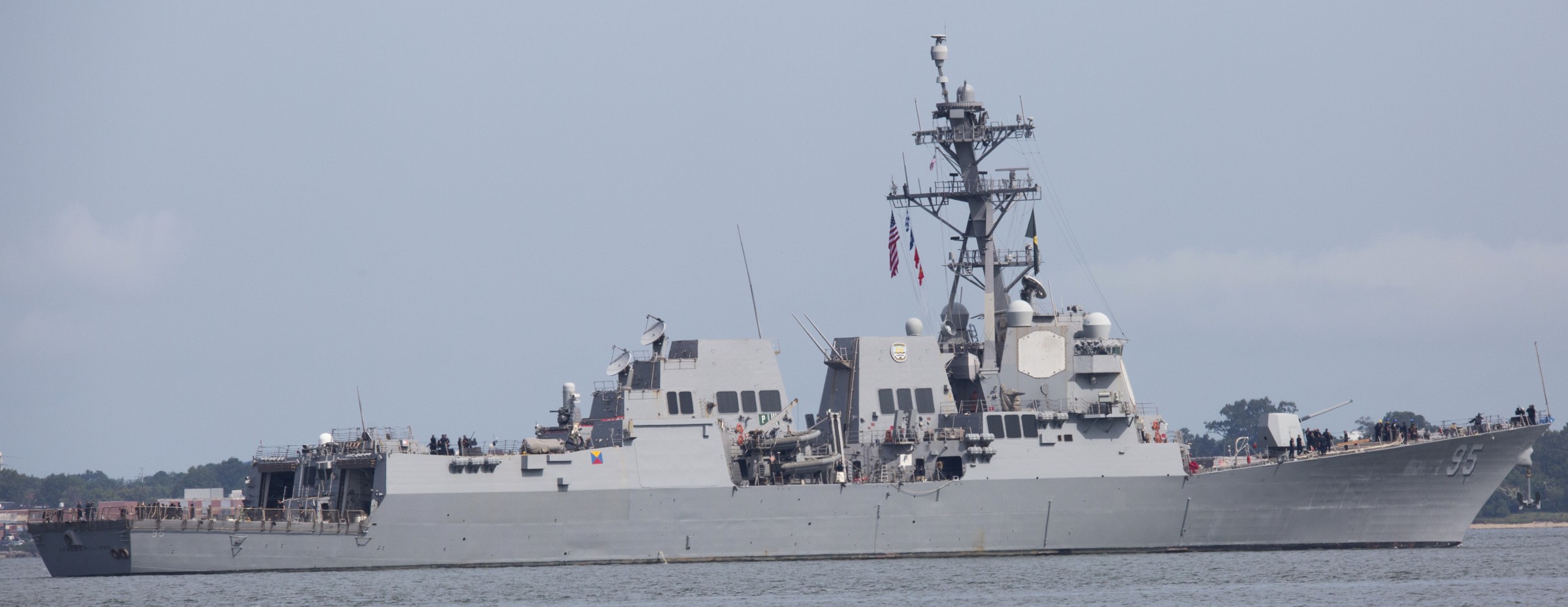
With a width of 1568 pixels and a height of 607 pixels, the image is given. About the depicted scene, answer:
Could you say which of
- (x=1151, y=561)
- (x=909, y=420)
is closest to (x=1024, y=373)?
(x=909, y=420)

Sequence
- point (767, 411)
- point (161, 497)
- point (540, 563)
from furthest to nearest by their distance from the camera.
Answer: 1. point (161, 497)
2. point (767, 411)
3. point (540, 563)

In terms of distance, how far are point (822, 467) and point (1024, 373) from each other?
5116 mm

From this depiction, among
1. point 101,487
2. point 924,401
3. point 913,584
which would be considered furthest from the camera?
point 101,487

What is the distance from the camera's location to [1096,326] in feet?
120

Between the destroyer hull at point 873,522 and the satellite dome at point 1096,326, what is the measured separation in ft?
10.4

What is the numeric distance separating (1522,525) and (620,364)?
5583 cm

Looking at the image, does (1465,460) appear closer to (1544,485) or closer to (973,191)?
(973,191)

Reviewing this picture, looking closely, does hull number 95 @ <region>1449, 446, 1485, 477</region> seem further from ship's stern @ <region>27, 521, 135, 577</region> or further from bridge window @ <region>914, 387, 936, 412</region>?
ship's stern @ <region>27, 521, 135, 577</region>

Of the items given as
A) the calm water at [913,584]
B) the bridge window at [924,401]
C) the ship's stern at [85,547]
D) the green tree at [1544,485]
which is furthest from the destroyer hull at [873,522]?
the green tree at [1544,485]

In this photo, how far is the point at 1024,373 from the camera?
36562 mm

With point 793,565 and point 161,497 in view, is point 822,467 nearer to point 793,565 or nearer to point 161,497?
point 793,565

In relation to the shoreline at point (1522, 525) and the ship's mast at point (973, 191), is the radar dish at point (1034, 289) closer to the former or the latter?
the ship's mast at point (973, 191)

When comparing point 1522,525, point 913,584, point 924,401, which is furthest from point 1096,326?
point 1522,525

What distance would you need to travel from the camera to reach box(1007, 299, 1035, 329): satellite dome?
1436 inches
